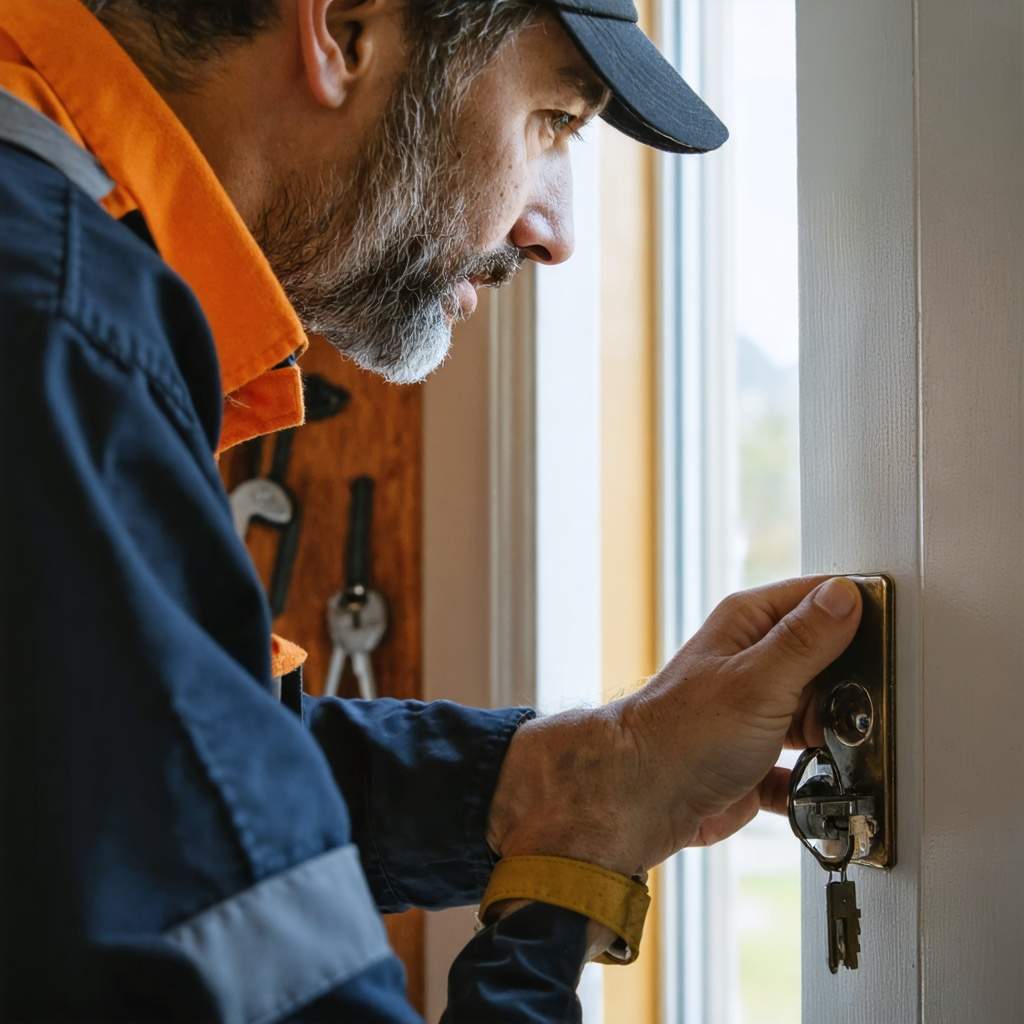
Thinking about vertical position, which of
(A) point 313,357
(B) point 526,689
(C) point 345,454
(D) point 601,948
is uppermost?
(A) point 313,357

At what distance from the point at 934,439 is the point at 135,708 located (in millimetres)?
418

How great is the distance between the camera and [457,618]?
1.34 meters

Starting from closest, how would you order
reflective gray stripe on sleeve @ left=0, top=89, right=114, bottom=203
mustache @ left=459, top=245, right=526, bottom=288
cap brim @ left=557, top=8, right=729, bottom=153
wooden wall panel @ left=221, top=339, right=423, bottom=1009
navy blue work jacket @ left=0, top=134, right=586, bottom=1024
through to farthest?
navy blue work jacket @ left=0, top=134, right=586, bottom=1024 → reflective gray stripe on sleeve @ left=0, top=89, right=114, bottom=203 → cap brim @ left=557, top=8, right=729, bottom=153 → mustache @ left=459, top=245, right=526, bottom=288 → wooden wall panel @ left=221, top=339, right=423, bottom=1009

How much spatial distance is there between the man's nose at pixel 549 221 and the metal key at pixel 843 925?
1.59 feet

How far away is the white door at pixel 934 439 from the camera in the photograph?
2.07 feet

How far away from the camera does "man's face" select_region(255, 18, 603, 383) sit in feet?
2.68

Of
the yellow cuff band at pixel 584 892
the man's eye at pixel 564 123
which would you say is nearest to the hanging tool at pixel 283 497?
the man's eye at pixel 564 123

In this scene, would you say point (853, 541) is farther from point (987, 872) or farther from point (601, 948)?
point (601, 948)

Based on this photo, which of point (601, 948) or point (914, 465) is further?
point (601, 948)

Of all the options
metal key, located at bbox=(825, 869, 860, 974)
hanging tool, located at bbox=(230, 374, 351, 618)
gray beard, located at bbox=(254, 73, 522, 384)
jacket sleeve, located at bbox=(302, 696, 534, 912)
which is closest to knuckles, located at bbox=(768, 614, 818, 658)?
metal key, located at bbox=(825, 869, 860, 974)

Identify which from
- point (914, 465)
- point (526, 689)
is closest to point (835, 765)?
point (914, 465)

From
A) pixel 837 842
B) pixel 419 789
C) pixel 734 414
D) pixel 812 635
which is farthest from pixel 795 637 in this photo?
pixel 734 414

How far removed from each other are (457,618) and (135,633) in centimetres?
89

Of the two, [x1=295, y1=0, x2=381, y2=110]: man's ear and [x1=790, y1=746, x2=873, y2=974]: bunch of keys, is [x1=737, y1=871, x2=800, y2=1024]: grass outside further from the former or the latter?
[x1=295, y1=0, x2=381, y2=110]: man's ear
